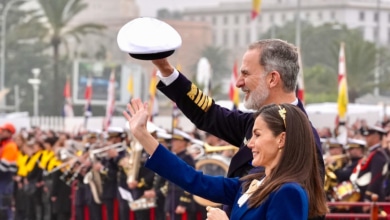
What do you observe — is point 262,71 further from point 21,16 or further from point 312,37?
point 312,37

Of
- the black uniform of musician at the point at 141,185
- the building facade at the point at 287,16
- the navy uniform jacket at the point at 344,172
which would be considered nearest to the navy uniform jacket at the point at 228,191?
the navy uniform jacket at the point at 344,172

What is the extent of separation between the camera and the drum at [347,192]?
50.3 feet

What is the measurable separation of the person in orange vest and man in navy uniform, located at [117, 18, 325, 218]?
14.9 metres

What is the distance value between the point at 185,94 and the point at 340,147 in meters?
10.4

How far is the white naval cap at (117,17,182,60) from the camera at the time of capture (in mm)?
6195

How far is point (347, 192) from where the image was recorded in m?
15.4

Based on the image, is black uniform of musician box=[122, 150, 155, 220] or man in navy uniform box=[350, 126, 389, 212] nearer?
man in navy uniform box=[350, 126, 389, 212]

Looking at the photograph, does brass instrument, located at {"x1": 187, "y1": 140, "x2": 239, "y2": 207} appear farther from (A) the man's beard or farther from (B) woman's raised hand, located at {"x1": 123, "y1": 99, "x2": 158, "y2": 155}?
(B) woman's raised hand, located at {"x1": 123, "y1": 99, "x2": 158, "y2": 155}

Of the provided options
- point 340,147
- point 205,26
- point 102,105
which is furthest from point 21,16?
point 340,147

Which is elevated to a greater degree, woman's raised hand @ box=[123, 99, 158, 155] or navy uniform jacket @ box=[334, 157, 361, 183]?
woman's raised hand @ box=[123, 99, 158, 155]

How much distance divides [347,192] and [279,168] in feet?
33.1

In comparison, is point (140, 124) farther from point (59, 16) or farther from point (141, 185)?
point (59, 16)

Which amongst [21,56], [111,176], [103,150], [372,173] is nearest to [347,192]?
[372,173]

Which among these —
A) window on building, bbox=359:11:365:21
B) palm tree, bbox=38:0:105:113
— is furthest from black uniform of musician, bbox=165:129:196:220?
window on building, bbox=359:11:365:21
